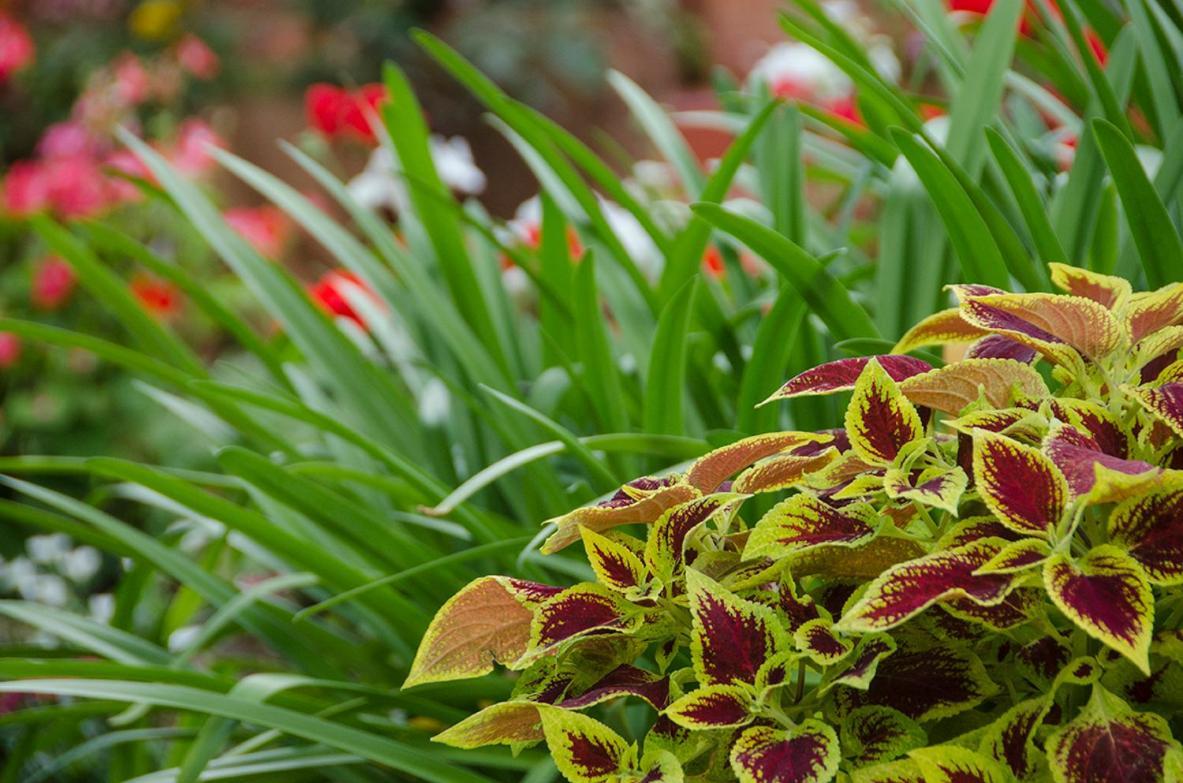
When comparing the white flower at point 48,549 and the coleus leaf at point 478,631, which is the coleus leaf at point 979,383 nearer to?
the coleus leaf at point 478,631

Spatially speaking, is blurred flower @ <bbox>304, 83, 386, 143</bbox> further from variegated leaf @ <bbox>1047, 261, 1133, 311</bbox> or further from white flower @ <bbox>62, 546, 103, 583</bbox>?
variegated leaf @ <bbox>1047, 261, 1133, 311</bbox>

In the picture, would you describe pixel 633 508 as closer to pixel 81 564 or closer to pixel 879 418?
pixel 879 418

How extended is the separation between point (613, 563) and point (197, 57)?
385cm

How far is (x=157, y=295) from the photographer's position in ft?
8.36

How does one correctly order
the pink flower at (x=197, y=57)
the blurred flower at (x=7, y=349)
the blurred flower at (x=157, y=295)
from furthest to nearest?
the pink flower at (x=197, y=57) < the blurred flower at (x=157, y=295) < the blurred flower at (x=7, y=349)

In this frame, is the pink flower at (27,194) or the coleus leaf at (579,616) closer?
the coleus leaf at (579,616)

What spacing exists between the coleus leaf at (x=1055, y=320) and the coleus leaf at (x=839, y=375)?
4 cm

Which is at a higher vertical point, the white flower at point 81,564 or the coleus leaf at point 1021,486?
the coleus leaf at point 1021,486

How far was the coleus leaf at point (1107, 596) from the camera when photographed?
40cm

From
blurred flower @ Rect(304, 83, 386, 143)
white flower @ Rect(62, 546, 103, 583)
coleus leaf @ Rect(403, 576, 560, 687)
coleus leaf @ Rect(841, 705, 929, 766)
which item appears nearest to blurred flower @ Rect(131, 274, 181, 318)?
blurred flower @ Rect(304, 83, 386, 143)

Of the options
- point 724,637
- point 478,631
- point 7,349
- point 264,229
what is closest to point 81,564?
point 7,349

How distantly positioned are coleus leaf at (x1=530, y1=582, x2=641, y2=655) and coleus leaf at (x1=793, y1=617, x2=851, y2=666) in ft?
0.23

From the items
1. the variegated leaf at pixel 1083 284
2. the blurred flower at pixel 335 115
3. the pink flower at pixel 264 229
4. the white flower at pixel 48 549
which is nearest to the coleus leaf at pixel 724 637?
the variegated leaf at pixel 1083 284

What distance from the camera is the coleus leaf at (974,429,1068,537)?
43 cm
